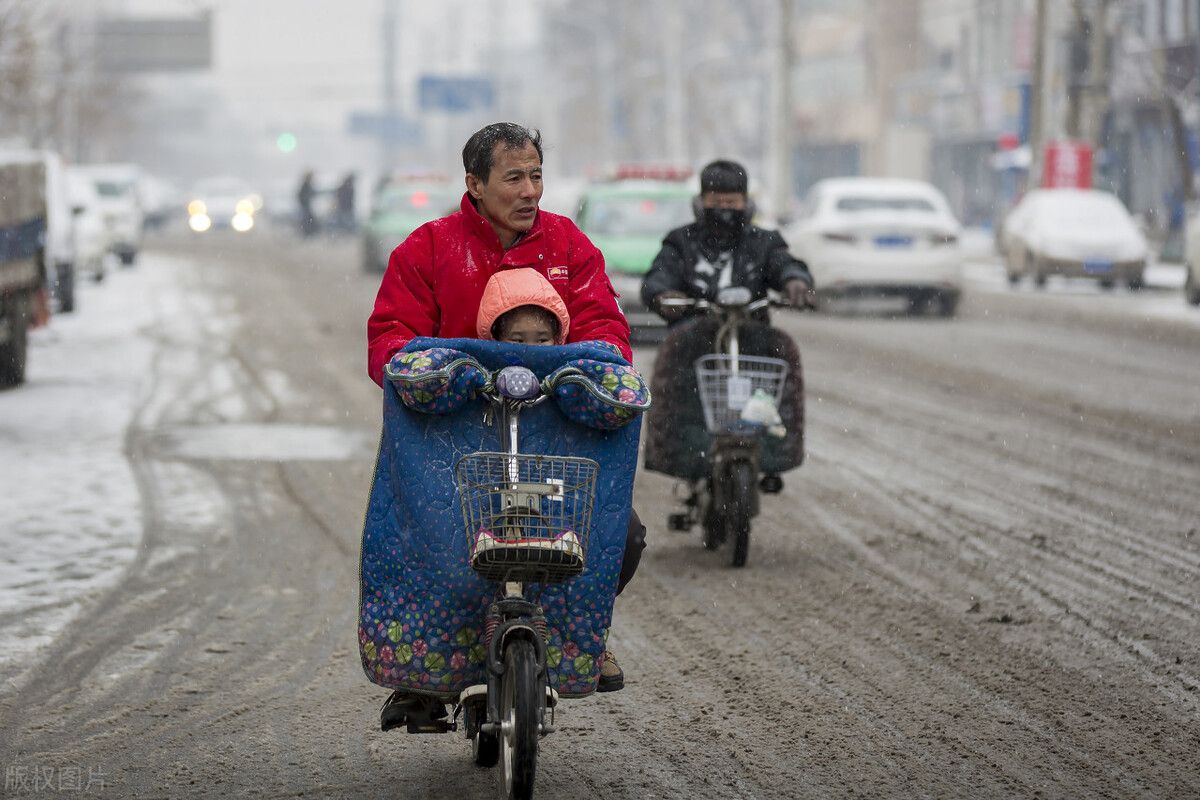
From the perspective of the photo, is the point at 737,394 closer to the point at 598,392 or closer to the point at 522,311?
the point at 522,311

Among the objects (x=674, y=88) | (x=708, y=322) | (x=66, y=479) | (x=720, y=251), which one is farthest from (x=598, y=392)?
(x=674, y=88)

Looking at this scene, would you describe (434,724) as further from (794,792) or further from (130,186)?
(130,186)

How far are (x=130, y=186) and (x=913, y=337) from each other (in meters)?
25.5

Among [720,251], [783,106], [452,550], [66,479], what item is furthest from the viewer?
[783,106]

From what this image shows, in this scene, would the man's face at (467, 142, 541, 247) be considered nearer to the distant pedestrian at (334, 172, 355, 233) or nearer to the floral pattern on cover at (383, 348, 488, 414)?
the floral pattern on cover at (383, 348, 488, 414)

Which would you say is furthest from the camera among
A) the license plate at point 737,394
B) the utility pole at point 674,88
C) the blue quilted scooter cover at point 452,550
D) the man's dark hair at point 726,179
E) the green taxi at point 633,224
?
the utility pole at point 674,88

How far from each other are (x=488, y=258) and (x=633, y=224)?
670 inches

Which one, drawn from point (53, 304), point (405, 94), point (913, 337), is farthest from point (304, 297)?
point (405, 94)

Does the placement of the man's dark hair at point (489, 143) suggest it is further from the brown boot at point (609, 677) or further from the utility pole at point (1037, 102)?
the utility pole at point (1037, 102)

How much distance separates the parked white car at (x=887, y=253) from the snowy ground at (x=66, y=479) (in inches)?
326

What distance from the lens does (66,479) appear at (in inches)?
451

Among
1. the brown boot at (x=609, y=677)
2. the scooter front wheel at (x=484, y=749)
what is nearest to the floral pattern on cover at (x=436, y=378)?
the brown boot at (x=609, y=677)

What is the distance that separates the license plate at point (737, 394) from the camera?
29.3 ft

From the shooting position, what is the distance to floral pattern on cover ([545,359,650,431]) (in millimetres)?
4953
